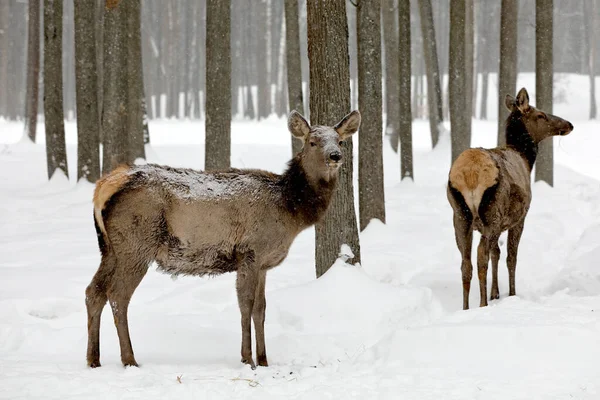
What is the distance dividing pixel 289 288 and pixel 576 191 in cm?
1141

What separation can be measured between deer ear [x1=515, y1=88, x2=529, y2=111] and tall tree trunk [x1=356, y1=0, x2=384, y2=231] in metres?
2.25

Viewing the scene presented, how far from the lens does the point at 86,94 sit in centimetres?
1645

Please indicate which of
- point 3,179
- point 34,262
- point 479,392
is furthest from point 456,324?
point 3,179

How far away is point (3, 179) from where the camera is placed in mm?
20266

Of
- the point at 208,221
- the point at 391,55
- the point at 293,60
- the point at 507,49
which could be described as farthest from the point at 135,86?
the point at 208,221

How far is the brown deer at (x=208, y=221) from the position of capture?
620 centimetres

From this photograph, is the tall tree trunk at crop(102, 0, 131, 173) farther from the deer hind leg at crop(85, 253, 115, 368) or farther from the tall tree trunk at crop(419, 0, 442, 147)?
the tall tree trunk at crop(419, 0, 442, 147)

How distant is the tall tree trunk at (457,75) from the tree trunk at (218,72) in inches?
218

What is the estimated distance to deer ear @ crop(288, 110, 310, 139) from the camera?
6.86 m

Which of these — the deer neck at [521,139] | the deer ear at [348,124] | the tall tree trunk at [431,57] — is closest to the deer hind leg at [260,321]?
the deer ear at [348,124]

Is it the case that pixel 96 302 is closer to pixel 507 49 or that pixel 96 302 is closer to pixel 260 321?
pixel 260 321

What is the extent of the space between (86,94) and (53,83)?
5.54 ft

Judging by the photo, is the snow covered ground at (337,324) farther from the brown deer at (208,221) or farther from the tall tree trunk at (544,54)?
the tall tree trunk at (544,54)

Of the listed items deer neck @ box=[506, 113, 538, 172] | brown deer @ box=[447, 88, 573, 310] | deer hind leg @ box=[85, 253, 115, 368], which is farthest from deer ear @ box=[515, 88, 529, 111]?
deer hind leg @ box=[85, 253, 115, 368]
